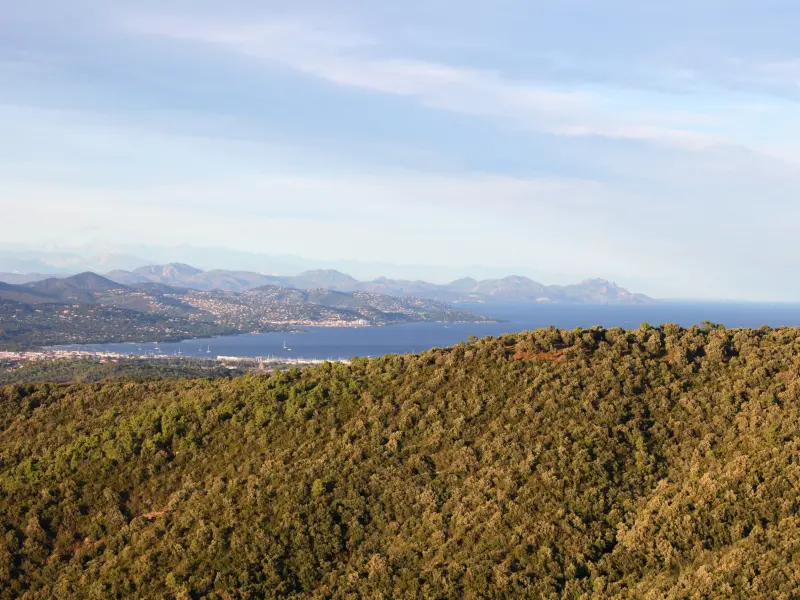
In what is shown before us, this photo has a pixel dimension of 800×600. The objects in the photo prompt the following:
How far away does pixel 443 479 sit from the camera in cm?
3238

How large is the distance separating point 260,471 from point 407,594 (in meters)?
11.2

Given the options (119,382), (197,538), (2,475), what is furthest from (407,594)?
(119,382)

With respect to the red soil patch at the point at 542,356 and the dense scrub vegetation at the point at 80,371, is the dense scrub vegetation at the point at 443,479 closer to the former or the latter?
the red soil patch at the point at 542,356

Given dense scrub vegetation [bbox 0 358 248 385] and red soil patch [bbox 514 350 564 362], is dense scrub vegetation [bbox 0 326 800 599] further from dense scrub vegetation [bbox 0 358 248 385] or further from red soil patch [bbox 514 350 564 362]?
dense scrub vegetation [bbox 0 358 248 385]

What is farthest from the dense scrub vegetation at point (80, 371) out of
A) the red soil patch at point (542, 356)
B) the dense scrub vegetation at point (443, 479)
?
the red soil patch at point (542, 356)

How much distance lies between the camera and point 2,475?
3822 cm

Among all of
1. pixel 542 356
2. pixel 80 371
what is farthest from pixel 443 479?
pixel 80 371

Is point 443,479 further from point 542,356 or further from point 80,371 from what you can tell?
point 80,371

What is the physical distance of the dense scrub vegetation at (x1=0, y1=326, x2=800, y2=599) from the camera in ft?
86.0

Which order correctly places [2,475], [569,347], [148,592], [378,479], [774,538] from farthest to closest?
[569,347], [2,475], [378,479], [148,592], [774,538]

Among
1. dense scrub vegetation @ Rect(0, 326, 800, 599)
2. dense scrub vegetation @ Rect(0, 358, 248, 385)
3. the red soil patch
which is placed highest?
the red soil patch

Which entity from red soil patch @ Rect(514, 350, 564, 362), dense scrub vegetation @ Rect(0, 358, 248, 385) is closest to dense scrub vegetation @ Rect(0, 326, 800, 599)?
red soil patch @ Rect(514, 350, 564, 362)

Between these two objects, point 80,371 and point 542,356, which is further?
point 80,371

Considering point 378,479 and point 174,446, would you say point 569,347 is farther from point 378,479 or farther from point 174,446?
point 174,446
